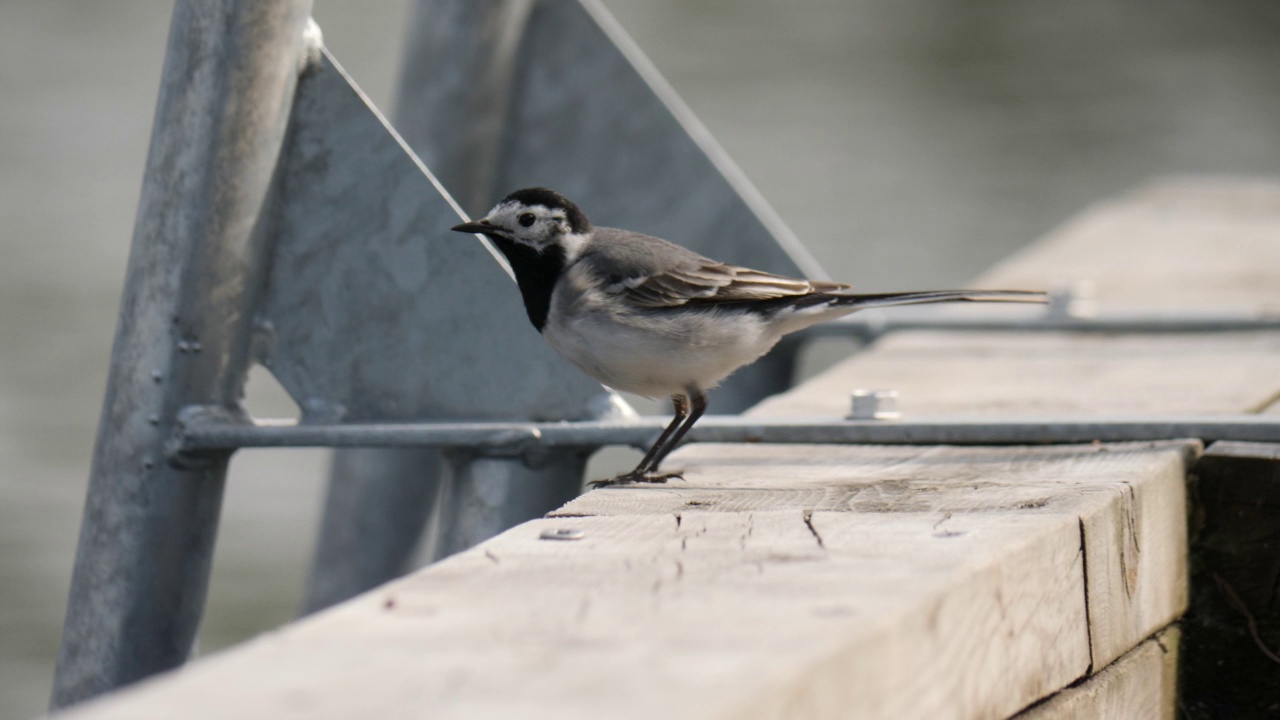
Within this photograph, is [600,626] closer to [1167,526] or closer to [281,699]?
[281,699]

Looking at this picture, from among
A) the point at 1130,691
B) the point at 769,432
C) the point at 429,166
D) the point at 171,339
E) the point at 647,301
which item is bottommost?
the point at 1130,691

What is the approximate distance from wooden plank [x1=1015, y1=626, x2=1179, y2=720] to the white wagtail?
1.14 metres

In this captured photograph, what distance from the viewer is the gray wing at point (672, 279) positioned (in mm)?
4277

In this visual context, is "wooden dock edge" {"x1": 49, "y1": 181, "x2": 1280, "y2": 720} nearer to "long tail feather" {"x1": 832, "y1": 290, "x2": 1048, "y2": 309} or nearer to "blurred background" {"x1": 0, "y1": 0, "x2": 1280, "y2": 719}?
"long tail feather" {"x1": 832, "y1": 290, "x2": 1048, "y2": 309}

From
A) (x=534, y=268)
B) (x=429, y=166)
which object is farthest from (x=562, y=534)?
(x=429, y=166)

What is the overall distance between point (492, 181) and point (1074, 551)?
118 inches

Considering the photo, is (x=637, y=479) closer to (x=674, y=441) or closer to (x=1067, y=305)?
(x=674, y=441)

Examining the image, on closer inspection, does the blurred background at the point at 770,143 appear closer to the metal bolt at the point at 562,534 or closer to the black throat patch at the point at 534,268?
the black throat patch at the point at 534,268

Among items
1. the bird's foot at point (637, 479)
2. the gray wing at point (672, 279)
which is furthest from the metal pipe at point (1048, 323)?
the bird's foot at point (637, 479)

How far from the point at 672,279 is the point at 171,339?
50.9 inches

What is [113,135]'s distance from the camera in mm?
17750

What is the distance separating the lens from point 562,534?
8.71 feet

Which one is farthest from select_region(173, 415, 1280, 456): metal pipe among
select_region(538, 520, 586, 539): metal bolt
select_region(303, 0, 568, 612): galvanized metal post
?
select_region(303, 0, 568, 612): galvanized metal post

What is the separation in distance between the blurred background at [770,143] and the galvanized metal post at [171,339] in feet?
17.5
